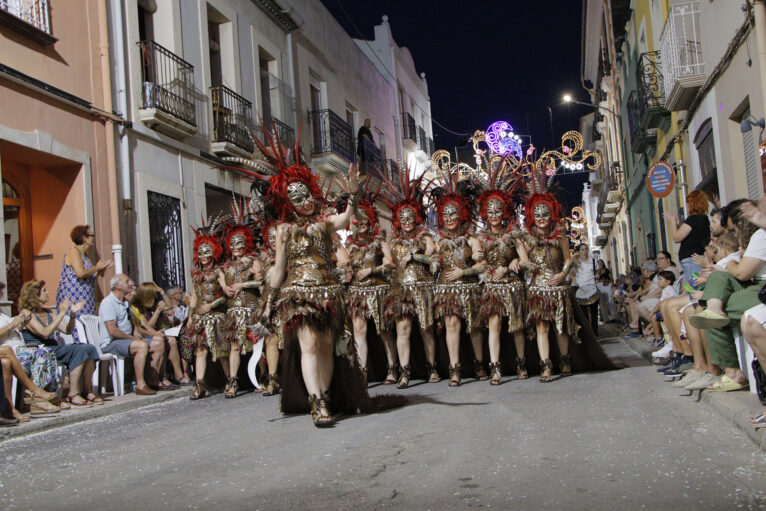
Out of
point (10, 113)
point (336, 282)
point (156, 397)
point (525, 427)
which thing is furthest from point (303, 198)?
point (10, 113)

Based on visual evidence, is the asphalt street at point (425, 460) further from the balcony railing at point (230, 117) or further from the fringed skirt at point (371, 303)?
the balcony railing at point (230, 117)

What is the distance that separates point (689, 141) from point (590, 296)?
4618 millimetres

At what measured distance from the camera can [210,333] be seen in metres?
9.98

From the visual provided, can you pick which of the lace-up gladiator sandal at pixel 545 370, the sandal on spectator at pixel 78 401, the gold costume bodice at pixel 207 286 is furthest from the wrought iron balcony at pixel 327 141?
the lace-up gladiator sandal at pixel 545 370

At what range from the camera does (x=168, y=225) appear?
1495 cm

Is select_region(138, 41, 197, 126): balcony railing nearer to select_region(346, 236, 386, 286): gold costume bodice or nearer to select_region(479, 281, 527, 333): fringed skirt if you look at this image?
select_region(346, 236, 386, 286): gold costume bodice

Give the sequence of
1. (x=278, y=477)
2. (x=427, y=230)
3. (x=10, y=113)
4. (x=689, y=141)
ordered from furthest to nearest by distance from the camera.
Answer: (x=689, y=141) → (x=10, y=113) → (x=427, y=230) → (x=278, y=477)

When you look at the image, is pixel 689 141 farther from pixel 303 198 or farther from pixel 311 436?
pixel 311 436

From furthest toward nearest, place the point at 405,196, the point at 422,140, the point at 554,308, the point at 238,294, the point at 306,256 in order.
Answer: the point at 422,140, the point at 238,294, the point at 405,196, the point at 554,308, the point at 306,256

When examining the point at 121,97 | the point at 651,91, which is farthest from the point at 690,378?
the point at 651,91

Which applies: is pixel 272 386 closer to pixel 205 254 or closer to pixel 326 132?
pixel 205 254

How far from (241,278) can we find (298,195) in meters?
3.59

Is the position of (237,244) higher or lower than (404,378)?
higher

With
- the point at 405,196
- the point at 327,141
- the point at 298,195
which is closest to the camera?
the point at 298,195
